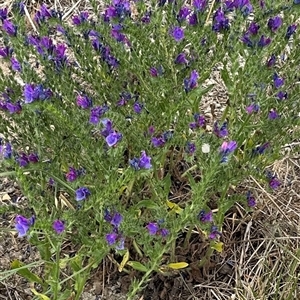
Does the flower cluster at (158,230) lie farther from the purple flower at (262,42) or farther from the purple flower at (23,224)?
the purple flower at (262,42)

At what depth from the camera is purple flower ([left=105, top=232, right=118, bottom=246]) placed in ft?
5.71

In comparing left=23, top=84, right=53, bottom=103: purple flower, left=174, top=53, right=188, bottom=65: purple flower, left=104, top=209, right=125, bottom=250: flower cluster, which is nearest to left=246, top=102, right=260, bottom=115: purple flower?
left=174, top=53, right=188, bottom=65: purple flower

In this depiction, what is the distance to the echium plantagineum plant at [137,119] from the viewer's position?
68.9 inches

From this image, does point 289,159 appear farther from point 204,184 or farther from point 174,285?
point 204,184

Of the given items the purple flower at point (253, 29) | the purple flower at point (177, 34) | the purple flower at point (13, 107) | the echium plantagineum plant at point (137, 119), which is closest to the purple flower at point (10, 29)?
the echium plantagineum plant at point (137, 119)

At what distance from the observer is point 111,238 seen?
174cm

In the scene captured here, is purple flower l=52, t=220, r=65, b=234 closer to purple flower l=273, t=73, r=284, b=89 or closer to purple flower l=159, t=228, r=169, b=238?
purple flower l=159, t=228, r=169, b=238

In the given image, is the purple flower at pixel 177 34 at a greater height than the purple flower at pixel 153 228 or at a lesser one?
greater

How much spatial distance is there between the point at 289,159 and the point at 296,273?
0.54 metres

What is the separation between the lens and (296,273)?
2.29 metres

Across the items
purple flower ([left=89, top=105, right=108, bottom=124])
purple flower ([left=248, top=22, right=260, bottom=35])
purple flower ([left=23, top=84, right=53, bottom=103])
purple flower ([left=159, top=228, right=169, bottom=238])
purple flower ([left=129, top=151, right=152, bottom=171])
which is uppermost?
purple flower ([left=248, top=22, right=260, bottom=35])

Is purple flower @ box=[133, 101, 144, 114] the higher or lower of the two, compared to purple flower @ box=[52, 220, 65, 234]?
higher

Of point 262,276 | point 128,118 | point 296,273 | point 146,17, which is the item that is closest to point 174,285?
point 262,276

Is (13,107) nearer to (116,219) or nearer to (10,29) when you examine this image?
(10,29)
